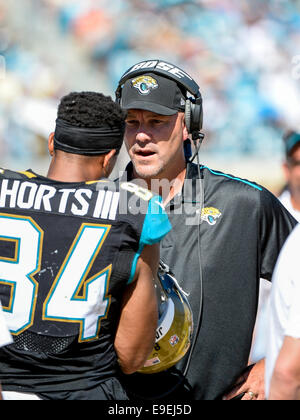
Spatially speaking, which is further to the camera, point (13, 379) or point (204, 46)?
point (204, 46)

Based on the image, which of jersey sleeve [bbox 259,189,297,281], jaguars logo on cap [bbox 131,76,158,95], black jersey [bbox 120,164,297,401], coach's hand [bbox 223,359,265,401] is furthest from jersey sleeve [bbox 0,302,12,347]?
jaguars logo on cap [bbox 131,76,158,95]

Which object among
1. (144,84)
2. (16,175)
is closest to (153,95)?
(144,84)

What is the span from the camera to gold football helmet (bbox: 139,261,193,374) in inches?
87.7

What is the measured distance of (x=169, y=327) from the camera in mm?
2238

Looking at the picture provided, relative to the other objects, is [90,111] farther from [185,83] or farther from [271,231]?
[271,231]

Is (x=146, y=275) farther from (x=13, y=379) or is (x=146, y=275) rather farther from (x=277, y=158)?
(x=277, y=158)

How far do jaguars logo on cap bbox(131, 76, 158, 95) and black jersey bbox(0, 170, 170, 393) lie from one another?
38.9 inches

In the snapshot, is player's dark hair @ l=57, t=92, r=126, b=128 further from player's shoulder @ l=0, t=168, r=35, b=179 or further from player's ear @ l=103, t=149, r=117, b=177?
player's shoulder @ l=0, t=168, r=35, b=179

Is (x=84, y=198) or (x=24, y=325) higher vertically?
(x=84, y=198)

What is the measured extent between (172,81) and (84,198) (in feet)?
3.74

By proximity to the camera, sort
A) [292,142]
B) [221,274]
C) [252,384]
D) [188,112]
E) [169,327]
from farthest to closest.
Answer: [292,142] → [188,112] → [221,274] → [252,384] → [169,327]

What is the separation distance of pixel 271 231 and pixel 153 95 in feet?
2.75

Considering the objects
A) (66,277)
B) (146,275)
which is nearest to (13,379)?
(66,277)
